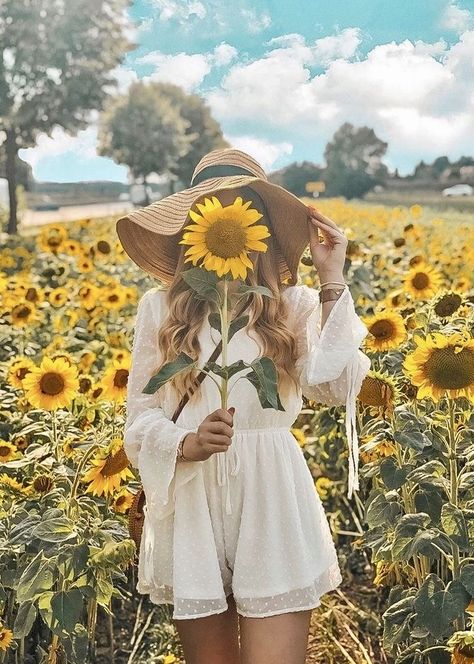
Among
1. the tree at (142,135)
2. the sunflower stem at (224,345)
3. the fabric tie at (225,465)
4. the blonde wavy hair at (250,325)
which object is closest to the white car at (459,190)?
the blonde wavy hair at (250,325)

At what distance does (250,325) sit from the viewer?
1605mm

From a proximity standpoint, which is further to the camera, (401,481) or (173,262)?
(401,481)

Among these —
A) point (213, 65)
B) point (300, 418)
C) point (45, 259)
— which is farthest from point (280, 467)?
point (213, 65)

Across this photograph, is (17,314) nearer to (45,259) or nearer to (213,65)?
(45,259)

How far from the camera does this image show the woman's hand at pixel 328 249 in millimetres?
1620

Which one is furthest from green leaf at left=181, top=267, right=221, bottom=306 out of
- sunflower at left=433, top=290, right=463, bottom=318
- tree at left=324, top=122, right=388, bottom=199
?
tree at left=324, top=122, right=388, bottom=199

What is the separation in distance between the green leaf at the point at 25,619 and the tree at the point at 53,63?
58.2 ft

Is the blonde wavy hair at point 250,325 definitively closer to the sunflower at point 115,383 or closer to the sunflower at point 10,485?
the sunflower at point 10,485

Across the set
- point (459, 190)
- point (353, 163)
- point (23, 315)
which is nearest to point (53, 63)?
point (459, 190)

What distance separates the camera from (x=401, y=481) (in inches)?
77.2

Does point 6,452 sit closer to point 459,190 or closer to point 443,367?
point 443,367

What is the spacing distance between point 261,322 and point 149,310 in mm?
193

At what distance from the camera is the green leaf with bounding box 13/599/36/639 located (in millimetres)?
1775

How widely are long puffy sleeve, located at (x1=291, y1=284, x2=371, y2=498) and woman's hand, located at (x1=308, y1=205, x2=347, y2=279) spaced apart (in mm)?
48
